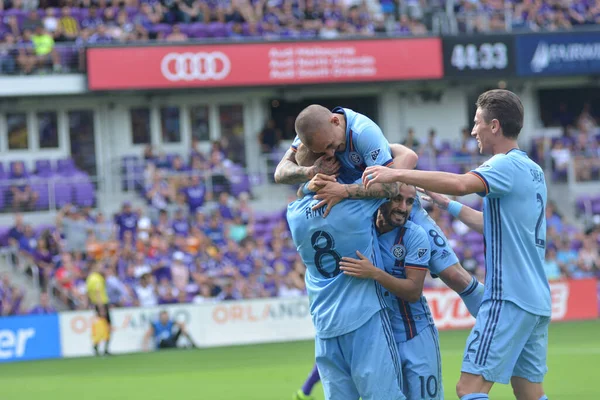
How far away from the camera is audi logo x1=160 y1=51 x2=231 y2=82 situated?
85.6 ft

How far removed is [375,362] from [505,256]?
96 cm

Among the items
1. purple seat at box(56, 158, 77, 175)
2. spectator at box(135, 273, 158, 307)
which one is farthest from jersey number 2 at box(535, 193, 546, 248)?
purple seat at box(56, 158, 77, 175)

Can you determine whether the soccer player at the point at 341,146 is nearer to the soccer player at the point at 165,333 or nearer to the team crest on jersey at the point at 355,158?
the team crest on jersey at the point at 355,158

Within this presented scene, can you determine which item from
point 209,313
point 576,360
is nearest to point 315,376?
point 576,360

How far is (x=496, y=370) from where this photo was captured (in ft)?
19.4

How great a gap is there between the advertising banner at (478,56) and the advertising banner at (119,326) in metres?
11.5

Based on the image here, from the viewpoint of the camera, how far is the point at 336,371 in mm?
5973

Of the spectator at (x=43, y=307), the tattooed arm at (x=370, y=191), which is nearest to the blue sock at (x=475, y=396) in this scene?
the tattooed arm at (x=370, y=191)

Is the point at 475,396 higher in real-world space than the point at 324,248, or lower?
lower

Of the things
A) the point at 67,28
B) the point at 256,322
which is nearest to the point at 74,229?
the point at 256,322

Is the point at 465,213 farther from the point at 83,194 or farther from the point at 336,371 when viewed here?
the point at 83,194

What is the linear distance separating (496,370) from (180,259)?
636 inches

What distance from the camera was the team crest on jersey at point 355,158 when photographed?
597 centimetres

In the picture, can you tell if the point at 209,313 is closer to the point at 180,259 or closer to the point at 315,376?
the point at 180,259
